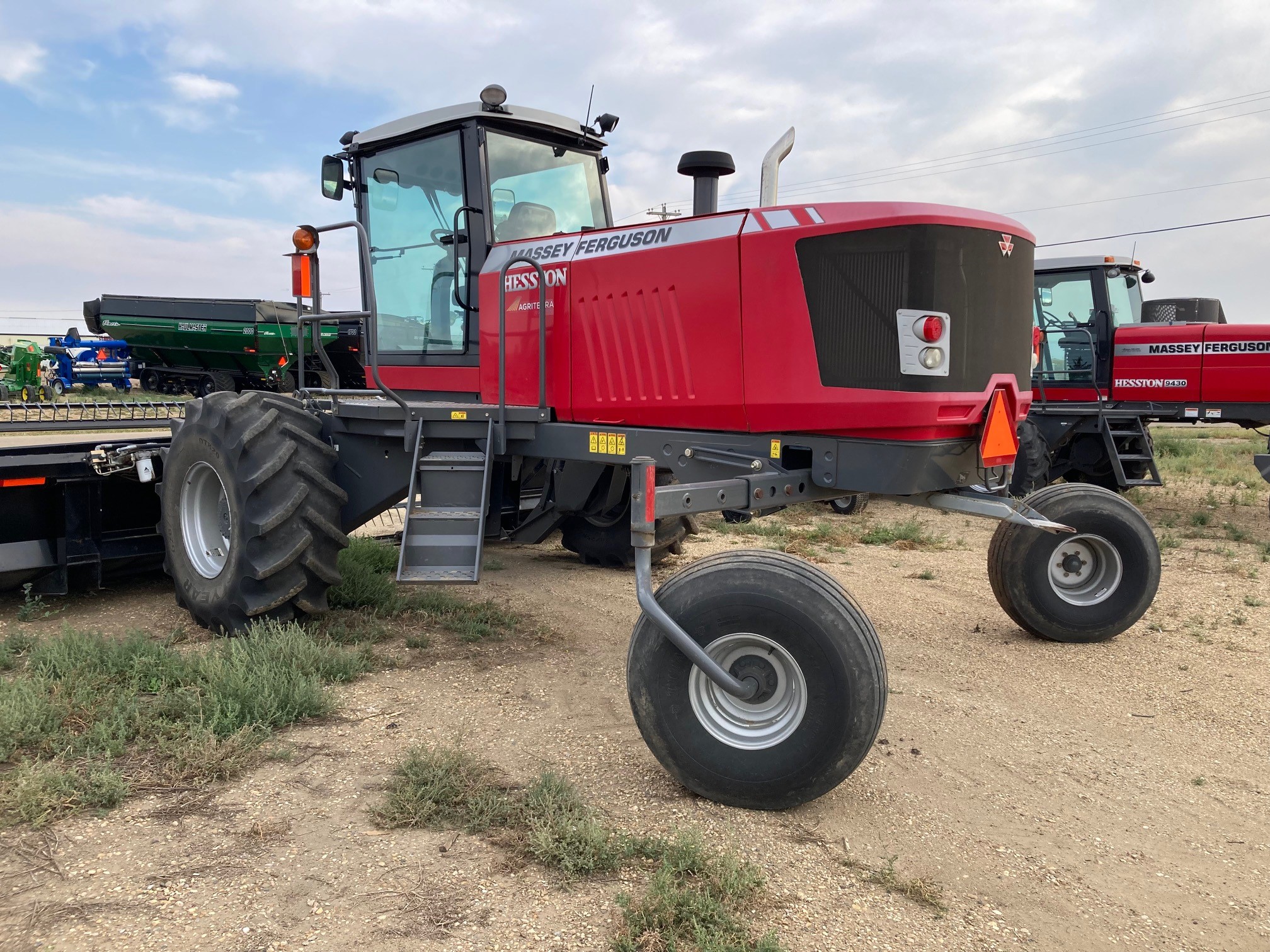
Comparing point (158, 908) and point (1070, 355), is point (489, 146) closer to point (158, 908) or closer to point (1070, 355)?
point (158, 908)

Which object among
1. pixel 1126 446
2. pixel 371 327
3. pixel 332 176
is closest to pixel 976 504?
pixel 371 327

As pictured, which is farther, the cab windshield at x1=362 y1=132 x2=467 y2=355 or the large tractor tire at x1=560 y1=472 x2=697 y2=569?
the large tractor tire at x1=560 y1=472 x2=697 y2=569

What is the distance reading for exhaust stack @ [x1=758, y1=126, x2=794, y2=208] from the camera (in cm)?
420

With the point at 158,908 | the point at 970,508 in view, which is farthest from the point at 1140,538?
the point at 158,908

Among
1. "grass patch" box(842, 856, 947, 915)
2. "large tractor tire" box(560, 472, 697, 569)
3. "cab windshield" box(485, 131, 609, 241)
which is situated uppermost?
"cab windshield" box(485, 131, 609, 241)

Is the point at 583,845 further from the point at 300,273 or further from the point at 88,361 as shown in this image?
the point at 88,361

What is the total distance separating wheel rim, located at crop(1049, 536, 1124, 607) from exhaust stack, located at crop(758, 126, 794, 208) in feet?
8.81

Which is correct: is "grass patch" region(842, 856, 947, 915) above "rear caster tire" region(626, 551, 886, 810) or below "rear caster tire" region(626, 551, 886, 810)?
below

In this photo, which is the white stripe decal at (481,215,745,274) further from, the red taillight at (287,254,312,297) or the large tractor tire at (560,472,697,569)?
the large tractor tire at (560,472,697,569)

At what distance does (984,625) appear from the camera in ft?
19.2

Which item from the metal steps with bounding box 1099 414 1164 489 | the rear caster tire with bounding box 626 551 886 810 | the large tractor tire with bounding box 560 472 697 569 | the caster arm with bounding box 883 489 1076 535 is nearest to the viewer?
the rear caster tire with bounding box 626 551 886 810

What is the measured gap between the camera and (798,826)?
3.16 metres

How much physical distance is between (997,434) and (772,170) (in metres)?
1.53

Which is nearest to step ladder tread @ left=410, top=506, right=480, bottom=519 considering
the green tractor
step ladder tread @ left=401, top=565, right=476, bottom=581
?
step ladder tread @ left=401, top=565, right=476, bottom=581
